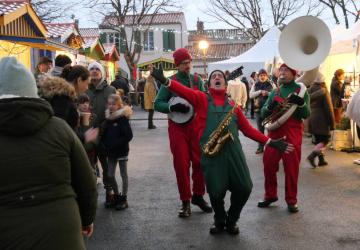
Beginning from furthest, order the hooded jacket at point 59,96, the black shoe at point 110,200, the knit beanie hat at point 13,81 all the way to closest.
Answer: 1. the black shoe at point 110,200
2. the hooded jacket at point 59,96
3. the knit beanie hat at point 13,81

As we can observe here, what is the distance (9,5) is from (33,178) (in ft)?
39.2

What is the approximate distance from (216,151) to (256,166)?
4535 millimetres

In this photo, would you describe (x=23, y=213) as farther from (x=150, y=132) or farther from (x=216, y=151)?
(x=150, y=132)

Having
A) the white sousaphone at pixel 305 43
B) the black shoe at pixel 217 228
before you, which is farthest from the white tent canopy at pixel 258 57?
the black shoe at pixel 217 228

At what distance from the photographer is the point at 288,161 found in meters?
6.31

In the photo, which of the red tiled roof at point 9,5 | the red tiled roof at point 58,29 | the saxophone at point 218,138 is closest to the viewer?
the saxophone at point 218,138

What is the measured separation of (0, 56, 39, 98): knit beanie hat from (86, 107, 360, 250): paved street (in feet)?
9.30

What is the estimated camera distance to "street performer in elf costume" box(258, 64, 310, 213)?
20.6ft

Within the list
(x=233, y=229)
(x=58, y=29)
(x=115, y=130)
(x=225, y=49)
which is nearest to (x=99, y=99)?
(x=115, y=130)

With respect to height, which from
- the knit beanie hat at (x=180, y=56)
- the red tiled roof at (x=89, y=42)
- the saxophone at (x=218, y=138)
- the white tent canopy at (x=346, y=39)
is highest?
the red tiled roof at (x=89, y=42)

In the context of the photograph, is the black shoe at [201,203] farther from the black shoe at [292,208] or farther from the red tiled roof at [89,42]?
the red tiled roof at [89,42]

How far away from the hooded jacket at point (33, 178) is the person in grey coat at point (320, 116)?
23.6ft

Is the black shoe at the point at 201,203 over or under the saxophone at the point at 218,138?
under

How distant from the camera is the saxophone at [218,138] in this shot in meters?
5.15
